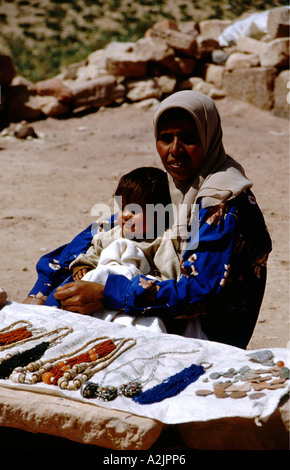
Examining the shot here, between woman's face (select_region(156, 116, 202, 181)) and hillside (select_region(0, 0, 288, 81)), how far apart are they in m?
19.8

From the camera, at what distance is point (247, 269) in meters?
2.85

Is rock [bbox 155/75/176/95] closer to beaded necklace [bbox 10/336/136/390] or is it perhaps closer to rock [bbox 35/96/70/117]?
rock [bbox 35/96/70/117]

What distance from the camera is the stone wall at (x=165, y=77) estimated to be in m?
11.1

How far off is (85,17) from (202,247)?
1107 inches

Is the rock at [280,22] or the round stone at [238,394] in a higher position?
the round stone at [238,394]

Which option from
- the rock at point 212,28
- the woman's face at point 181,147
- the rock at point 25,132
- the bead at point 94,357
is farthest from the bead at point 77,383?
the rock at point 212,28

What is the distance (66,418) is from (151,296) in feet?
2.51

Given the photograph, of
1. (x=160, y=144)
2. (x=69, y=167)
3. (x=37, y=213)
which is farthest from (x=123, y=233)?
(x=69, y=167)

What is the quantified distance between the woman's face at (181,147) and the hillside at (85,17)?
778 inches

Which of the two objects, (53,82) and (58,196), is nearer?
(58,196)

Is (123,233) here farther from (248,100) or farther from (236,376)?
(248,100)

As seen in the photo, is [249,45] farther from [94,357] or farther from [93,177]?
[94,357]

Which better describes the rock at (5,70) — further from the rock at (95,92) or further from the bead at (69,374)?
the bead at (69,374)

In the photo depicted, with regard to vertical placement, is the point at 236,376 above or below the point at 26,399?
above
